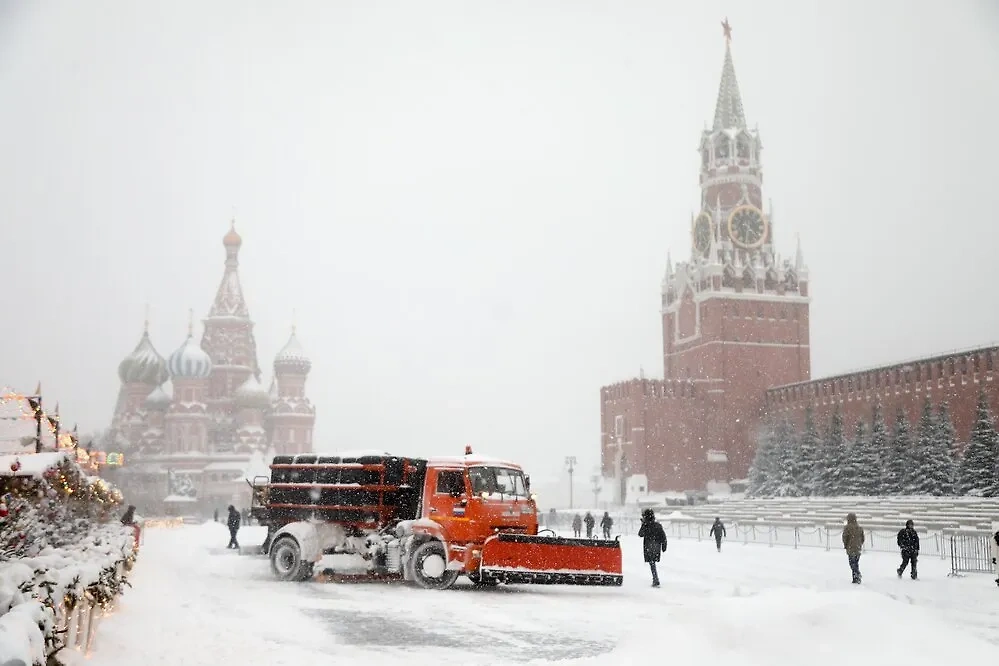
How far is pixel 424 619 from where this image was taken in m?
13.1

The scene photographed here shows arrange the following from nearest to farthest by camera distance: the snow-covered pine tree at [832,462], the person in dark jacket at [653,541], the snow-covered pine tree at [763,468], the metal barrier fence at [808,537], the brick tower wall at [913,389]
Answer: the person in dark jacket at [653,541] → the metal barrier fence at [808,537] → the snow-covered pine tree at [832,462] → the brick tower wall at [913,389] → the snow-covered pine tree at [763,468]

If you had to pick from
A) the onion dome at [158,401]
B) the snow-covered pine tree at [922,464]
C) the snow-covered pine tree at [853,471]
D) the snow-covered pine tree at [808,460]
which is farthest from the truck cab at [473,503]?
the onion dome at [158,401]

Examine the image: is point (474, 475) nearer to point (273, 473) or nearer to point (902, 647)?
point (273, 473)

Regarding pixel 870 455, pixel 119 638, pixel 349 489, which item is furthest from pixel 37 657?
pixel 870 455

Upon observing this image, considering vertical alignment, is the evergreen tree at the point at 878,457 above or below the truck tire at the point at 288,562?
above

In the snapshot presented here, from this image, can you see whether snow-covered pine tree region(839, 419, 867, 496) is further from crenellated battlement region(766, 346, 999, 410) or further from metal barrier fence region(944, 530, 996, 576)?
metal barrier fence region(944, 530, 996, 576)

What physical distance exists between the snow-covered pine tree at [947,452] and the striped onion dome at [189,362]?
5795 centimetres

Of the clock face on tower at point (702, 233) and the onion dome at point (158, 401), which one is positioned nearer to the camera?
the clock face on tower at point (702, 233)

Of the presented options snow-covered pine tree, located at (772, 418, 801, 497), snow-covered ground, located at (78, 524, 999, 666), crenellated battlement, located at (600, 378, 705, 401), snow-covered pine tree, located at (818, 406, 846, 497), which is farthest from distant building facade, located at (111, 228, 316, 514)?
snow-covered ground, located at (78, 524, 999, 666)

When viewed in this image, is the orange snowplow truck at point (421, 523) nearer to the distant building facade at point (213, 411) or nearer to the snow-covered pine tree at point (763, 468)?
the snow-covered pine tree at point (763, 468)

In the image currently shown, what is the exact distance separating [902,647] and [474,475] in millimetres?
11833

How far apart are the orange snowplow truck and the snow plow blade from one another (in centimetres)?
2

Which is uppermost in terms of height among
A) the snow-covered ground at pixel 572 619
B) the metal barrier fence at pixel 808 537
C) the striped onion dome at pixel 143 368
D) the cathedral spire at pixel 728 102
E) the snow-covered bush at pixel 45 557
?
the cathedral spire at pixel 728 102

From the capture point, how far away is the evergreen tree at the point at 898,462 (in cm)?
4988
